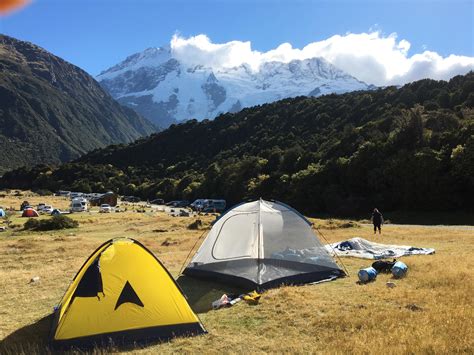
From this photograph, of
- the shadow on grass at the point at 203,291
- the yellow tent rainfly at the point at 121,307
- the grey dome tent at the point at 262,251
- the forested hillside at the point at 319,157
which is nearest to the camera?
the yellow tent rainfly at the point at 121,307

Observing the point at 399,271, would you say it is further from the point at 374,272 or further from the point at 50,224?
the point at 50,224

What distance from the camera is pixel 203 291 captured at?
38.8 feet

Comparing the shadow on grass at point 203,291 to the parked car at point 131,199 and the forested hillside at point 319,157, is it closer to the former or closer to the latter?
the forested hillside at point 319,157

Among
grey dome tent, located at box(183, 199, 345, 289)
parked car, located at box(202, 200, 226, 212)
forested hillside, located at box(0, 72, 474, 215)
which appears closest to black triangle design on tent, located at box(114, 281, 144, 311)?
grey dome tent, located at box(183, 199, 345, 289)

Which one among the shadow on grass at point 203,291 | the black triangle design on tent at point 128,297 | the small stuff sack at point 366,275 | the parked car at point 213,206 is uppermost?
the parked car at point 213,206

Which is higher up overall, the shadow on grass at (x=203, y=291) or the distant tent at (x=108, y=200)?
the distant tent at (x=108, y=200)

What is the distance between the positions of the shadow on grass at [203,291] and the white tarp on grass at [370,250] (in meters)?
4.78

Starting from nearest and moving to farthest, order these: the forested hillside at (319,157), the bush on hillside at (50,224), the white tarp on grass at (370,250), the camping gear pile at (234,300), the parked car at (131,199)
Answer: the camping gear pile at (234,300), the white tarp on grass at (370,250), the bush on hillside at (50,224), the forested hillside at (319,157), the parked car at (131,199)

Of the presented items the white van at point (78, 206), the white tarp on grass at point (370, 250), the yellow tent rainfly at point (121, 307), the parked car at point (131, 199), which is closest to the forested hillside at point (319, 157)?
the parked car at point (131, 199)

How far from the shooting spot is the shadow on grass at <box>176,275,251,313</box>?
10625 mm

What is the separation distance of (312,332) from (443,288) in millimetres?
4115

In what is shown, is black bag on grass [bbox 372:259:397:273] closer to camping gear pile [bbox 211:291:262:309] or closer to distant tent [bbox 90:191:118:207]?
camping gear pile [bbox 211:291:262:309]

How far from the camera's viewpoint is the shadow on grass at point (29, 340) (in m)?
8.00

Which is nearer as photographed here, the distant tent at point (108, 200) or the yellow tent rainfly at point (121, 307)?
the yellow tent rainfly at point (121, 307)
